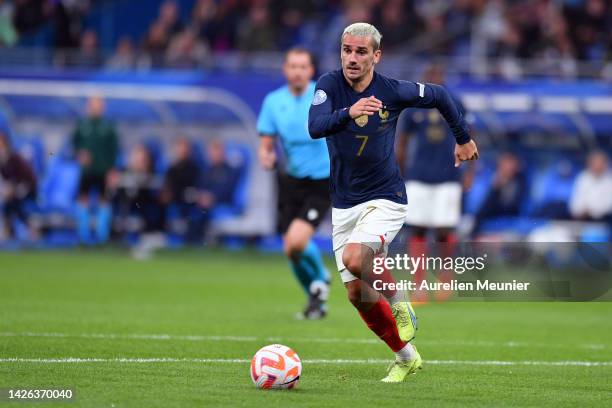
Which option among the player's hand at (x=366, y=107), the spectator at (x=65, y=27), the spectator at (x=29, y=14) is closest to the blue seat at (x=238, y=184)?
the spectator at (x=65, y=27)

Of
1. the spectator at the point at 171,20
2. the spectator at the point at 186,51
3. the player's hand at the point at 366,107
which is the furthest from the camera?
the spectator at the point at 171,20

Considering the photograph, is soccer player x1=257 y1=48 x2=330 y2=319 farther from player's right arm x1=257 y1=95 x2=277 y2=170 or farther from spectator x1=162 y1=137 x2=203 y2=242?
spectator x1=162 y1=137 x2=203 y2=242

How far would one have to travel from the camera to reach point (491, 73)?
22.0m

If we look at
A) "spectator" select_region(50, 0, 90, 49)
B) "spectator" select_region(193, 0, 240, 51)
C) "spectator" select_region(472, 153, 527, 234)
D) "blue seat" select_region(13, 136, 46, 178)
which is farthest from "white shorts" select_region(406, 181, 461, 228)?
"spectator" select_region(50, 0, 90, 49)

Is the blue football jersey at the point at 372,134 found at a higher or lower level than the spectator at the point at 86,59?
higher

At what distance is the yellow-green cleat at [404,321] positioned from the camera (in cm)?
840

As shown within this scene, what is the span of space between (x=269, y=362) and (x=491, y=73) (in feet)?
49.1

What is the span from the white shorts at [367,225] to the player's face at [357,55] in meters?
0.92

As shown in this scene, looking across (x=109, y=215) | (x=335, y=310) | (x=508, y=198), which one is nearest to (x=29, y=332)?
(x=335, y=310)

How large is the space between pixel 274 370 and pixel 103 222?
15270 millimetres

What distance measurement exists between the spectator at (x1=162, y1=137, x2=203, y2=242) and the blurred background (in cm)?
A: 4

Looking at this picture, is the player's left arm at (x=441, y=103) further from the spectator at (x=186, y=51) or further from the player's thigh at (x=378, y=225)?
the spectator at (x=186, y=51)

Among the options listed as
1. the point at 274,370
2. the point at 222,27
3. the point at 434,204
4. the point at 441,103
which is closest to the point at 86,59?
the point at 222,27

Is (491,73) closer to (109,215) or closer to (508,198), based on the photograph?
(508,198)
